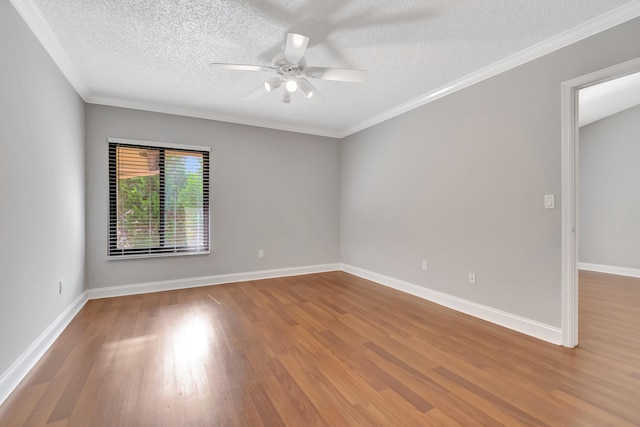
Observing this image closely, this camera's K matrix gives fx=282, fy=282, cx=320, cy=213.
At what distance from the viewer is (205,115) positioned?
4070 millimetres

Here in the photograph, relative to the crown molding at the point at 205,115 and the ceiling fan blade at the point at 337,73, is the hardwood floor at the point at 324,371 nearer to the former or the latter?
the ceiling fan blade at the point at 337,73

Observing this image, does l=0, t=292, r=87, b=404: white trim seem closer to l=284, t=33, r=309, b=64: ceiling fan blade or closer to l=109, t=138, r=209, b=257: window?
l=109, t=138, r=209, b=257: window

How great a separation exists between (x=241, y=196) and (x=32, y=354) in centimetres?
281

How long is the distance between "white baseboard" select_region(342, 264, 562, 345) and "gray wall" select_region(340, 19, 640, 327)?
0.06 metres

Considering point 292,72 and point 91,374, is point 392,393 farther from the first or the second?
point 292,72

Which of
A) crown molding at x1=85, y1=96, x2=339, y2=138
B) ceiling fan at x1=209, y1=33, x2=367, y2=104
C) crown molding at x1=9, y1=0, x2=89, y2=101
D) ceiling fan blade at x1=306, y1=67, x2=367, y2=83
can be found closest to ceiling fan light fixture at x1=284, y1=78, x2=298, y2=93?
ceiling fan at x1=209, y1=33, x2=367, y2=104

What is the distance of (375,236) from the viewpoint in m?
4.39

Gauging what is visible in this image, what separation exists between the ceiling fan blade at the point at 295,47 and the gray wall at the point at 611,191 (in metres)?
5.93

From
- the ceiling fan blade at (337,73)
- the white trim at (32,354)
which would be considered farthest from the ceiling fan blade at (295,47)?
the white trim at (32,354)

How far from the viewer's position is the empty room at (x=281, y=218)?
1.72 meters

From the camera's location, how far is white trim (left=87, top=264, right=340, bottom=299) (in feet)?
11.8

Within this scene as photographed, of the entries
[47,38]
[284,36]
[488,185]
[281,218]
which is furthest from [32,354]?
[488,185]

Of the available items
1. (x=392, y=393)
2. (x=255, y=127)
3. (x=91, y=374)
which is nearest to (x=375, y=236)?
(x=255, y=127)

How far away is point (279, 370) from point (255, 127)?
3595 millimetres
